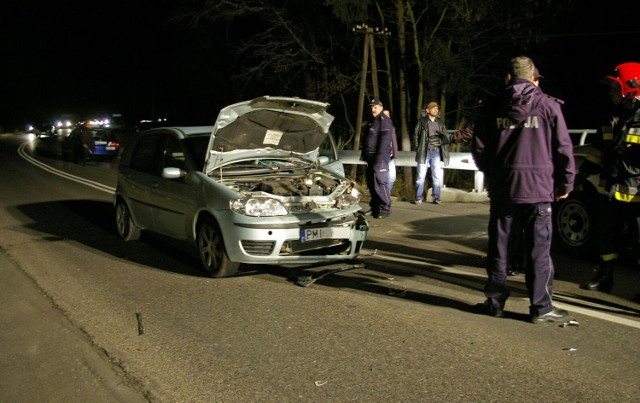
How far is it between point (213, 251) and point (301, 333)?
2.00 meters

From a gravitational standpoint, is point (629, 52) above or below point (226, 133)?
above

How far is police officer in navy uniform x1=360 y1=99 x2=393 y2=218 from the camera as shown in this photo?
1009 cm

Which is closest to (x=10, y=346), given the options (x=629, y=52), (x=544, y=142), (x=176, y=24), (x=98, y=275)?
(x=98, y=275)

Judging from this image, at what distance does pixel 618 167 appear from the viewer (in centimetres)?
554

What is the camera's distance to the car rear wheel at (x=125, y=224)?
8.58 metres

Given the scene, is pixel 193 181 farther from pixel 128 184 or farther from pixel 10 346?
pixel 10 346

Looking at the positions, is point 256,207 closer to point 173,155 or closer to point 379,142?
point 173,155

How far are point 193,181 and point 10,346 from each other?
262 centimetres

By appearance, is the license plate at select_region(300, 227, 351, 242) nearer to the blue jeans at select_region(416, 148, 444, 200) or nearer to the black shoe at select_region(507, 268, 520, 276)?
the black shoe at select_region(507, 268, 520, 276)

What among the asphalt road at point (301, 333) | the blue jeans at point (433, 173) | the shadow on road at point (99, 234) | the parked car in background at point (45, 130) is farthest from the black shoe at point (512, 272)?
the parked car in background at point (45, 130)

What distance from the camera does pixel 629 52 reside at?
23.1 metres

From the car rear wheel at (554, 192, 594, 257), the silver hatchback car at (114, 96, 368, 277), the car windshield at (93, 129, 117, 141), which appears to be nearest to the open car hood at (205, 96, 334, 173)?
the silver hatchback car at (114, 96, 368, 277)

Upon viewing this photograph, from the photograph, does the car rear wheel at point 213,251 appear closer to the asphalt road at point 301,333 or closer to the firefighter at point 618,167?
the asphalt road at point 301,333

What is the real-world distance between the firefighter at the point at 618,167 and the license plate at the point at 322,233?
2.34 metres
